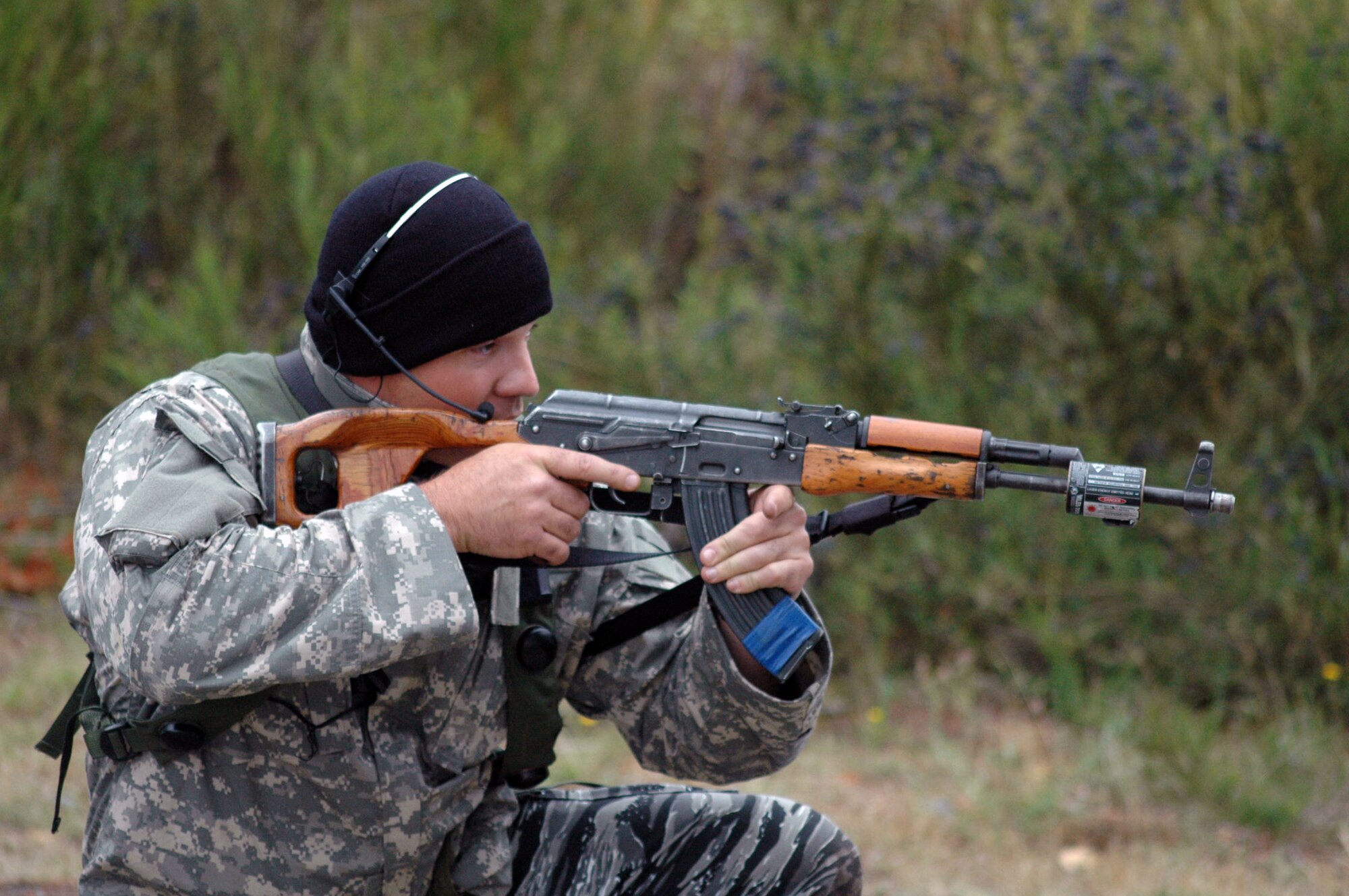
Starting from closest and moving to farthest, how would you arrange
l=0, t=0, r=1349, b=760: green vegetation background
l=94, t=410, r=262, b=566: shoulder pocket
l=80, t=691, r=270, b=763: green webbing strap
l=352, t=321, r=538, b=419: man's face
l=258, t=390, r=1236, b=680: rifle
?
l=94, t=410, r=262, b=566: shoulder pocket
l=80, t=691, r=270, b=763: green webbing strap
l=258, t=390, r=1236, b=680: rifle
l=352, t=321, r=538, b=419: man's face
l=0, t=0, r=1349, b=760: green vegetation background

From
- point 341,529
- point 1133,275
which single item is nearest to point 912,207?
point 1133,275

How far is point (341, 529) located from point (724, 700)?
2.52ft

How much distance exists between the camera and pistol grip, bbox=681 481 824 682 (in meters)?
2.33

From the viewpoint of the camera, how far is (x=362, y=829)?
7.64 feet

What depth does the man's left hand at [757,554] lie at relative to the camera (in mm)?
2289

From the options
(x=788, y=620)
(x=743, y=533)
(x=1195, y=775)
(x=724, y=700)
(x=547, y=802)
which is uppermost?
(x=743, y=533)

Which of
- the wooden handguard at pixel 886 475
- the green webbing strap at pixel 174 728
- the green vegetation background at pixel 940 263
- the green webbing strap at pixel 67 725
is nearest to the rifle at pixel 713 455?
the wooden handguard at pixel 886 475

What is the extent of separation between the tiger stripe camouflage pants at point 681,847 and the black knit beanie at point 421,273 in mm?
947

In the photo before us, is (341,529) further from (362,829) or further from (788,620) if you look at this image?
(788,620)

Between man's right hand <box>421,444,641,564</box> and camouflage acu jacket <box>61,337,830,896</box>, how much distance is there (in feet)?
0.26

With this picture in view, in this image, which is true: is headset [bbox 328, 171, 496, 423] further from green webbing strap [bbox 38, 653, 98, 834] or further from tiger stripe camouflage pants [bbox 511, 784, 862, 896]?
tiger stripe camouflage pants [bbox 511, 784, 862, 896]

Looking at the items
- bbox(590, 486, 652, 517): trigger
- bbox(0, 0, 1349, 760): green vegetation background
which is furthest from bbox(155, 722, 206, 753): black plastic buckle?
bbox(0, 0, 1349, 760): green vegetation background

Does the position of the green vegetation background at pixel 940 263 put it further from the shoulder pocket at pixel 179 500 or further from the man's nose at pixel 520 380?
the shoulder pocket at pixel 179 500

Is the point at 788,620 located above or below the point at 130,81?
below
